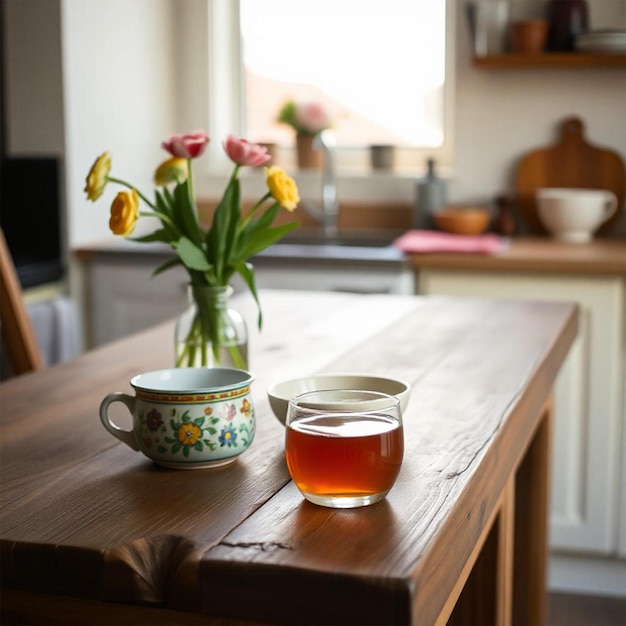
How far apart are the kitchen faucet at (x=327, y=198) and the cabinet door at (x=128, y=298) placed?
0.62 metres

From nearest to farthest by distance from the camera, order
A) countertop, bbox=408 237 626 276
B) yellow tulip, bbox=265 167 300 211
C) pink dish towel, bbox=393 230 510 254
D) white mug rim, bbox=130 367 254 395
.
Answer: white mug rim, bbox=130 367 254 395 → yellow tulip, bbox=265 167 300 211 → countertop, bbox=408 237 626 276 → pink dish towel, bbox=393 230 510 254

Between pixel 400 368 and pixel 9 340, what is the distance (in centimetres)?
82

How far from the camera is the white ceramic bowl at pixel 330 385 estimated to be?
1217mm

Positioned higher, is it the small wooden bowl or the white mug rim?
the small wooden bowl

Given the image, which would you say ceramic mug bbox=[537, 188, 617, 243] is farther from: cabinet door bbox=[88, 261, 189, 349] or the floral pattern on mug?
the floral pattern on mug

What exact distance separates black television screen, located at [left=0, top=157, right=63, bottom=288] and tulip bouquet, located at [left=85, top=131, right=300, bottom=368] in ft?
5.94

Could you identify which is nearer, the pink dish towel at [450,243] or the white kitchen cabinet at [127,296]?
the pink dish towel at [450,243]

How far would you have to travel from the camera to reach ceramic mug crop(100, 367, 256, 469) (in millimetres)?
1059

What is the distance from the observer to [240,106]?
3789mm

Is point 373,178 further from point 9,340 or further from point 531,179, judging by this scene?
point 9,340

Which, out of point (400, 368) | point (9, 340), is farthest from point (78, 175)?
point (400, 368)

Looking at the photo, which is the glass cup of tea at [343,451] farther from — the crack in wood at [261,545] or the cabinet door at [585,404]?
the cabinet door at [585,404]

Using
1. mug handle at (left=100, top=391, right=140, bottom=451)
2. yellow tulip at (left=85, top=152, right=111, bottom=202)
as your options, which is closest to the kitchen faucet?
yellow tulip at (left=85, top=152, right=111, bottom=202)

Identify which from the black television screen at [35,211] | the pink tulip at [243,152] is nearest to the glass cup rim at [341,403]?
the pink tulip at [243,152]
